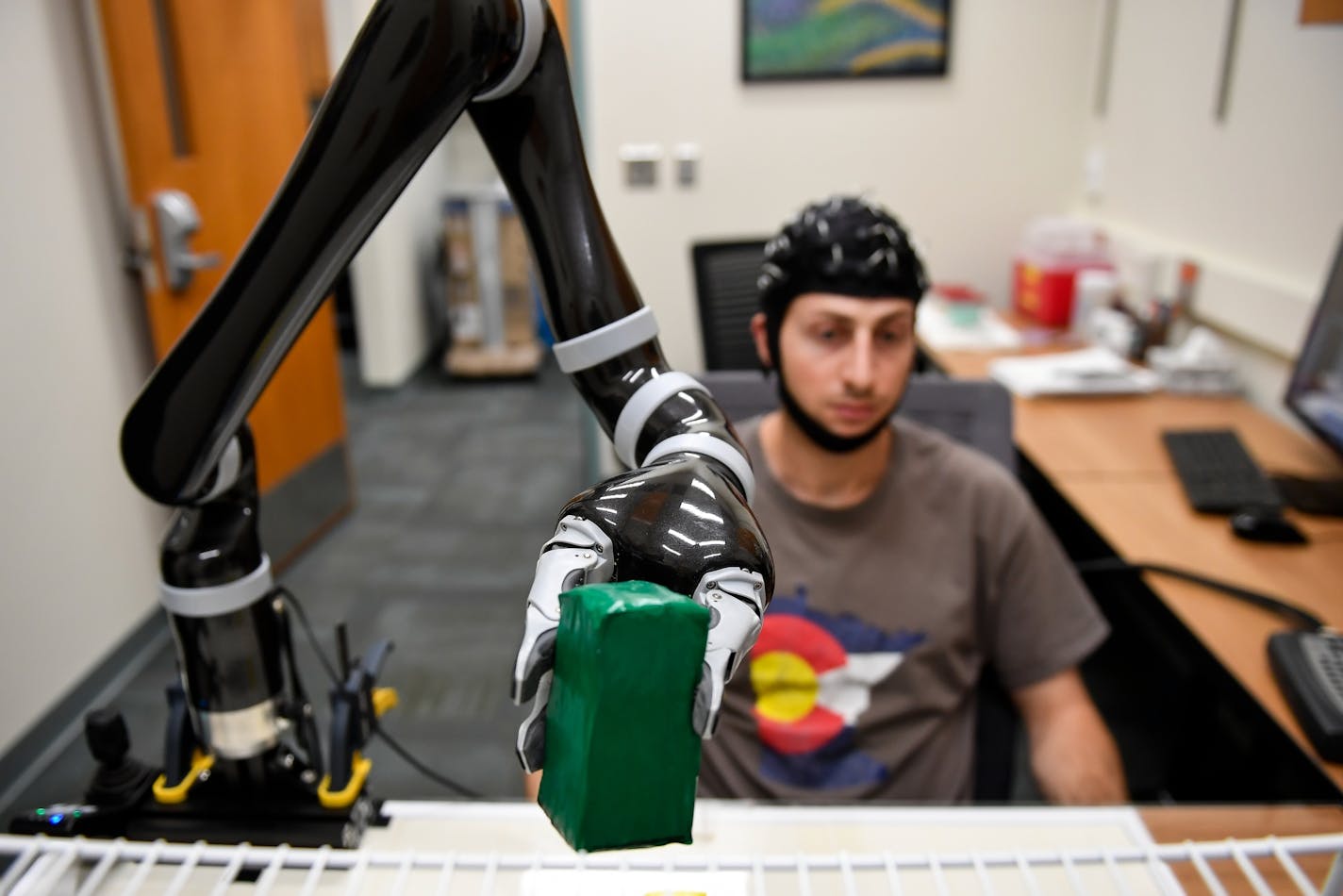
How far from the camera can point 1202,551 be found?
1456mm

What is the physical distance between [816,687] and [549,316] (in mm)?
847

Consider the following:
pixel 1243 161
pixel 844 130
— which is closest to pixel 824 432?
pixel 1243 161

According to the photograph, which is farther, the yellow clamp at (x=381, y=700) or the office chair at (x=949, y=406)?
the office chair at (x=949, y=406)

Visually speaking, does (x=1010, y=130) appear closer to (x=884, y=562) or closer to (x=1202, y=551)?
(x=1202, y=551)

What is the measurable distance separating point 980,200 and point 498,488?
2.00 meters

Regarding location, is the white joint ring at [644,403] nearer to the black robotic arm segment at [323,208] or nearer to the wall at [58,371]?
the black robotic arm segment at [323,208]

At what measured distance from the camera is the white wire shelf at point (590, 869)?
1.69ft

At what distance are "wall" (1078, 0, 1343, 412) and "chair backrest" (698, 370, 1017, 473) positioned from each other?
3.21 ft

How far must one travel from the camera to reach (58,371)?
7.01 feet

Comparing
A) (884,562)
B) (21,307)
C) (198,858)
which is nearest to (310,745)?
(198,858)

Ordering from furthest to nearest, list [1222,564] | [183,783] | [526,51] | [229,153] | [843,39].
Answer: [843,39]
[229,153]
[1222,564]
[183,783]
[526,51]

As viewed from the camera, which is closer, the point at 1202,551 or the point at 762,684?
the point at 762,684

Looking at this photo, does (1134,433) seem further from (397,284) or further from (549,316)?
(397,284)

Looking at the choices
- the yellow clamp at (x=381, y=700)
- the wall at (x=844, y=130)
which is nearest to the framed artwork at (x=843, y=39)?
the wall at (x=844, y=130)
